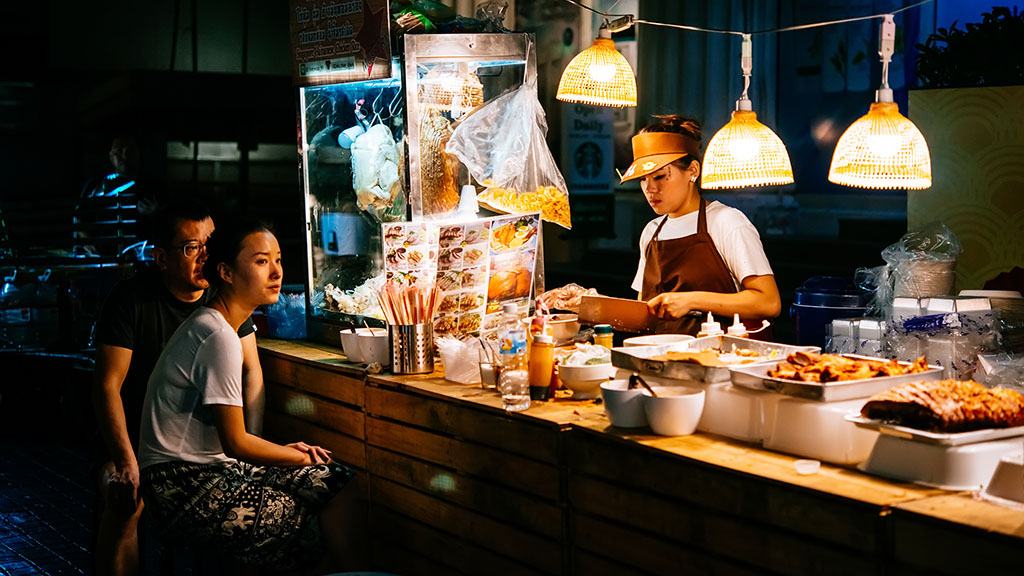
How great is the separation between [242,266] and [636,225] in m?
9.09

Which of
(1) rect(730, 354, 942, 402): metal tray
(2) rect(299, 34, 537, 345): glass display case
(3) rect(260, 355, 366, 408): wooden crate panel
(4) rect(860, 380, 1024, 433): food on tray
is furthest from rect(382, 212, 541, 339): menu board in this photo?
(4) rect(860, 380, 1024, 433): food on tray

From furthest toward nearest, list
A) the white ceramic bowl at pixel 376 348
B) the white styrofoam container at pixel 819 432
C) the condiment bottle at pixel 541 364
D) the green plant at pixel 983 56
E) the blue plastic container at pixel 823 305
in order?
the green plant at pixel 983 56, the blue plastic container at pixel 823 305, the white ceramic bowl at pixel 376 348, the condiment bottle at pixel 541 364, the white styrofoam container at pixel 819 432

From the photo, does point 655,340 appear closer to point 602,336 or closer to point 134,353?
point 602,336

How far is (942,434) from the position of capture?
2686 millimetres

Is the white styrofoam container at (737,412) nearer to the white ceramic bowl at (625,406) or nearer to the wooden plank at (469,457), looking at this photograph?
the white ceramic bowl at (625,406)

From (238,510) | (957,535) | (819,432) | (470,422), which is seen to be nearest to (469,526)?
(470,422)

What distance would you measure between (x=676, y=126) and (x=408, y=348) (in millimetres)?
1676

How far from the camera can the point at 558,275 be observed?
13203mm

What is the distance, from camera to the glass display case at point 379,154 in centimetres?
497

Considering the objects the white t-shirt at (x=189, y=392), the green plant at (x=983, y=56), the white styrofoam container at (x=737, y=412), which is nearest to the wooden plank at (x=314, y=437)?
the white t-shirt at (x=189, y=392)

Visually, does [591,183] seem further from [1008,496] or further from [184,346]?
[1008,496]

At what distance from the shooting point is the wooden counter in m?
2.59

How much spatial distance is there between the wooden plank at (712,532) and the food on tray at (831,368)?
477mm

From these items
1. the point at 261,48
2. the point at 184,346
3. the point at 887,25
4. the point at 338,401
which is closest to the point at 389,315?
the point at 338,401
